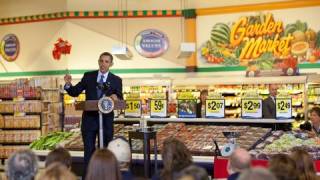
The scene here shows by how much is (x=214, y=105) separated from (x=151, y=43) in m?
7.51

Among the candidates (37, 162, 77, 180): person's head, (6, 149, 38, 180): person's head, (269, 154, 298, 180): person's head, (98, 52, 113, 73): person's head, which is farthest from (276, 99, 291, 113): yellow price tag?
(37, 162, 77, 180): person's head

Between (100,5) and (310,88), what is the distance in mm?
6407

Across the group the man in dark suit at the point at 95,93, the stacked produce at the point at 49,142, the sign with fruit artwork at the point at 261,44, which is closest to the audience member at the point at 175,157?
the man in dark suit at the point at 95,93

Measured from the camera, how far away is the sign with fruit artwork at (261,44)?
44.8ft

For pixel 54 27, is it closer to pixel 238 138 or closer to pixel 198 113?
pixel 198 113

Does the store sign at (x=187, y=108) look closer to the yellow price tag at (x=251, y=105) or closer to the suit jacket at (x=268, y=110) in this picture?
the yellow price tag at (x=251, y=105)

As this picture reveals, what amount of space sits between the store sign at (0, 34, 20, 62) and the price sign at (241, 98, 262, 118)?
9993mm

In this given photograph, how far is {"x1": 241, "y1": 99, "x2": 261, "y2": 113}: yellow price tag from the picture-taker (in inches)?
290

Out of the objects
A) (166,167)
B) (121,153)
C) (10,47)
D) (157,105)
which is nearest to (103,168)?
(166,167)

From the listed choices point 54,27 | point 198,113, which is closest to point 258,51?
point 54,27

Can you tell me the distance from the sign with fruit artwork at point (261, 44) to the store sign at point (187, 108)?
577 cm

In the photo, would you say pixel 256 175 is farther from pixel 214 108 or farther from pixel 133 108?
pixel 133 108

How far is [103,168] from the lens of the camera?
3.44 meters

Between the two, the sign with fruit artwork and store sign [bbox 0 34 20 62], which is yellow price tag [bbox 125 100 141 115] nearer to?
the sign with fruit artwork
